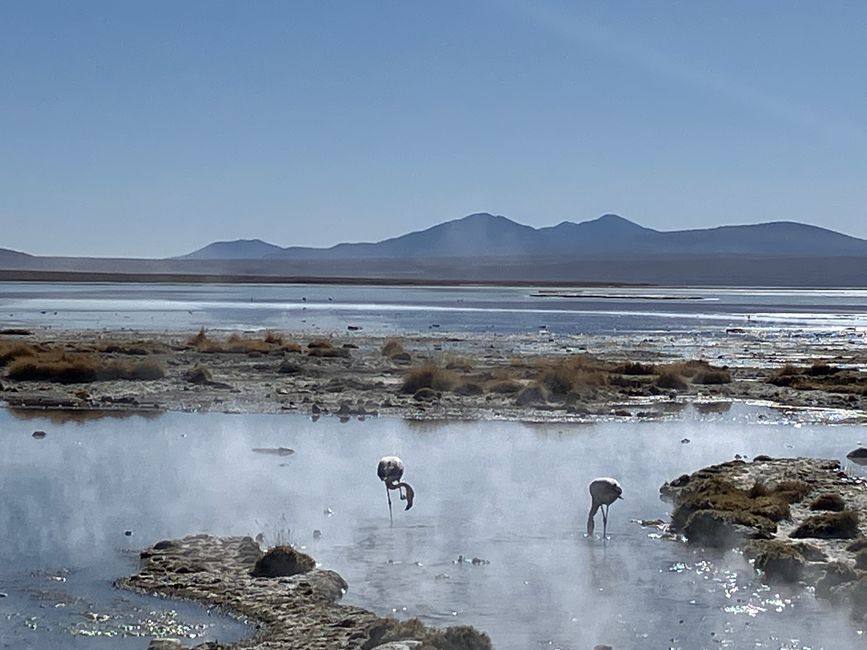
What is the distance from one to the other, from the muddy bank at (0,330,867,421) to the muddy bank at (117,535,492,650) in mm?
12066

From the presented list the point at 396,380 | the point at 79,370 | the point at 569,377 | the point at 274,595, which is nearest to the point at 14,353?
the point at 79,370

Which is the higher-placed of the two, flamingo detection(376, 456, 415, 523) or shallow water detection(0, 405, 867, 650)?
flamingo detection(376, 456, 415, 523)

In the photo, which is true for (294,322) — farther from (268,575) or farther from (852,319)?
A: (268,575)

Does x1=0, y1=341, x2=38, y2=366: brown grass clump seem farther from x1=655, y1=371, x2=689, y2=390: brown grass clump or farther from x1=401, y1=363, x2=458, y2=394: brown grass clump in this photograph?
x1=655, y1=371, x2=689, y2=390: brown grass clump

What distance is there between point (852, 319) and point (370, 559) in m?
63.5

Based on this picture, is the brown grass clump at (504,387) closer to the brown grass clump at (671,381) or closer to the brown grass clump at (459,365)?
the brown grass clump at (459,365)

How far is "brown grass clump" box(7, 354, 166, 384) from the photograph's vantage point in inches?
1139

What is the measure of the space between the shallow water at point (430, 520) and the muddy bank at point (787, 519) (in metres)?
0.34

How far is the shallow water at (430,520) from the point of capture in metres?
11.0

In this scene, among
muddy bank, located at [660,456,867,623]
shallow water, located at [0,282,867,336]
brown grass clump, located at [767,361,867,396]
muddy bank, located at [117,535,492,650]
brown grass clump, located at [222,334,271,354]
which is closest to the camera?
muddy bank, located at [117,535,492,650]

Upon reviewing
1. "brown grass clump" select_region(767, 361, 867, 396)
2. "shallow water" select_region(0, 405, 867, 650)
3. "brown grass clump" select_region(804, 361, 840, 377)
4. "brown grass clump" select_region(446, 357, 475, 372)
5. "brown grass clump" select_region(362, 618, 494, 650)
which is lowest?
"shallow water" select_region(0, 405, 867, 650)

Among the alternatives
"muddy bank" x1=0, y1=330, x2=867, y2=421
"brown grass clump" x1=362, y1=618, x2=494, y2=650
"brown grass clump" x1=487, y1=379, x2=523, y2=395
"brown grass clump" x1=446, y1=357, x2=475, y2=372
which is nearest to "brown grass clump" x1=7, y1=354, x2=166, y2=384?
"muddy bank" x1=0, y1=330, x2=867, y2=421

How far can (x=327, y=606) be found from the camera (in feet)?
36.3

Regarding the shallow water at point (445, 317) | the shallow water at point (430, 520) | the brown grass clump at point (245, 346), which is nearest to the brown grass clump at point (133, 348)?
the brown grass clump at point (245, 346)
